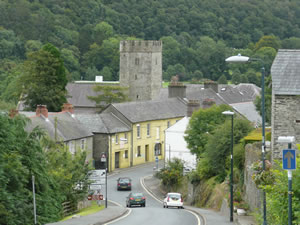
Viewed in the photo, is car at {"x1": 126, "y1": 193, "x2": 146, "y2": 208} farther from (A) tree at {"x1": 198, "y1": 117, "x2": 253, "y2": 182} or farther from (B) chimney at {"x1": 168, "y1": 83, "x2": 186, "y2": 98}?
(B) chimney at {"x1": 168, "y1": 83, "x2": 186, "y2": 98}

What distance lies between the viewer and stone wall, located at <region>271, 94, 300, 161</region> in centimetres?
3606

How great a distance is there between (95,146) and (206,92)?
2761 centimetres

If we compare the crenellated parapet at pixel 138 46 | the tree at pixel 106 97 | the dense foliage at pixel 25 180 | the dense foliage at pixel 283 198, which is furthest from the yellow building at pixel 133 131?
the dense foliage at pixel 283 198

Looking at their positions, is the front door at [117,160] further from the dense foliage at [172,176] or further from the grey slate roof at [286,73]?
the grey slate roof at [286,73]

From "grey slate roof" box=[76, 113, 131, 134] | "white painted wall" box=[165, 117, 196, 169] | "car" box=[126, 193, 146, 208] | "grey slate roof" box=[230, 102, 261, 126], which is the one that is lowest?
"car" box=[126, 193, 146, 208]

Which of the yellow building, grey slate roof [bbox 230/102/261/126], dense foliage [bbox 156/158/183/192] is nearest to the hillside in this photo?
grey slate roof [bbox 230/102/261/126]

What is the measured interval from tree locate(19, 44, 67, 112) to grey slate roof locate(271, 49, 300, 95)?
48805 mm

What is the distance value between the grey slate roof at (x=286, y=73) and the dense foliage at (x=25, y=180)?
11.9 metres

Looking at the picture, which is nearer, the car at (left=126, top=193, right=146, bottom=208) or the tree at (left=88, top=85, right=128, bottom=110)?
the car at (left=126, top=193, right=146, bottom=208)

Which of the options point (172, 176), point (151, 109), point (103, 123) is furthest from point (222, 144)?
point (151, 109)

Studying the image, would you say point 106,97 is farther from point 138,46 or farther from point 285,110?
point 285,110

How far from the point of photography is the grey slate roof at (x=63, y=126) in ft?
218

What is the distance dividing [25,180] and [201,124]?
96.5 feet

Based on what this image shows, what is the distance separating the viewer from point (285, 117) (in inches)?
1421
